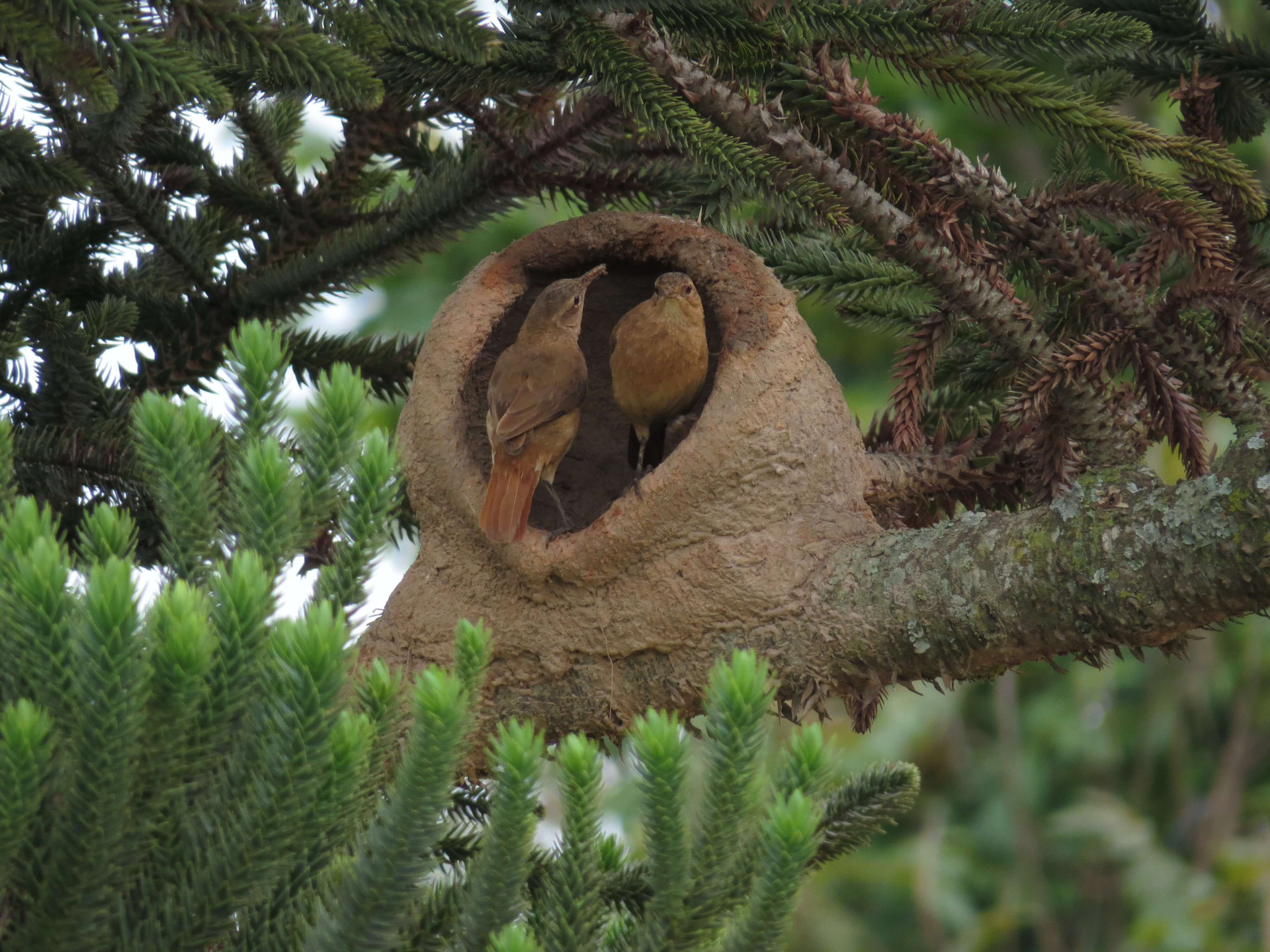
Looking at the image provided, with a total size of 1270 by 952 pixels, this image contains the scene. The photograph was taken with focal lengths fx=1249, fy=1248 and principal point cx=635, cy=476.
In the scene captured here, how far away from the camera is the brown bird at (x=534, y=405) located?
3840 millimetres

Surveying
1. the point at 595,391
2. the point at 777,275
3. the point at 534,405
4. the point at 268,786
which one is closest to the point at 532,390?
the point at 534,405

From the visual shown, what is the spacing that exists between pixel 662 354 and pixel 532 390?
51 centimetres

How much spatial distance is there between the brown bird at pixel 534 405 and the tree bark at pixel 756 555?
11cm

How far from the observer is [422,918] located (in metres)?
2.29

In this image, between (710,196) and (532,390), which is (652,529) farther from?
(710,196)

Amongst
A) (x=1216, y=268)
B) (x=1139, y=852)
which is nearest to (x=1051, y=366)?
(x=1216, y=268)

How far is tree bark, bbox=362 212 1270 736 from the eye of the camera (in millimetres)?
2742

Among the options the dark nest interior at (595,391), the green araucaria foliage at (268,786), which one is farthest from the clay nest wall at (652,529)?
the green araucaria foliage at (268,786)

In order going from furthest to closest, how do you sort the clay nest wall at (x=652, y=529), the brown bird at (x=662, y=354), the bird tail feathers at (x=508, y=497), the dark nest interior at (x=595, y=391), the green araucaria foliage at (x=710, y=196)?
the dark nest interior at (x=595, y=391), the brown bird at (x=662, y=354), the bird tail feathers at (x=508, y=497), the clay nest wall at (x=652, y=529), the green araucaria foliage at (x=710, y=196)

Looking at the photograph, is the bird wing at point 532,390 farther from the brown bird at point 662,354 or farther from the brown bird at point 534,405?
the brown bird at point 662,354

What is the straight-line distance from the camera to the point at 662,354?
4371 mm

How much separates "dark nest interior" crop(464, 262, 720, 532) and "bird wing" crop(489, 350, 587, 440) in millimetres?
340

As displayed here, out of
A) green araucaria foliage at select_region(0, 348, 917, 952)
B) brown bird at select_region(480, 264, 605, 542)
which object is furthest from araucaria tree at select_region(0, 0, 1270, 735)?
green araucaria foliage at select_region(0, 348, 917, 952)

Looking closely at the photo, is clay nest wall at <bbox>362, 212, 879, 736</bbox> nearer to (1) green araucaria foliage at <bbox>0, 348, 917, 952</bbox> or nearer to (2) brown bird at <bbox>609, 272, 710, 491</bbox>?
(2) brown bird at <bbox>609, 272, 710, 491</bbox>
